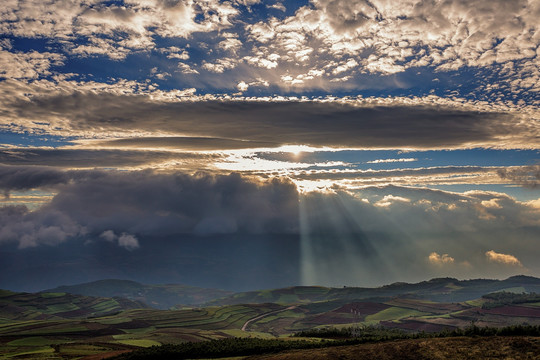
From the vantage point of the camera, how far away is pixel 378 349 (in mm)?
71438

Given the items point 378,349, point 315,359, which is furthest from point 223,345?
point 378,349

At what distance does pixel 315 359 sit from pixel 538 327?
4224 centimetres

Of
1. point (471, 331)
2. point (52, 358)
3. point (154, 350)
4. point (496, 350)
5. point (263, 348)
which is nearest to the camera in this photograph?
point (496, 350)

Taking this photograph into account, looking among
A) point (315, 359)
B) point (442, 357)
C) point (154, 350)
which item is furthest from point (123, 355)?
point (442, 357)

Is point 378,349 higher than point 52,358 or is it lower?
higher

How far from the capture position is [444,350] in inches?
2509

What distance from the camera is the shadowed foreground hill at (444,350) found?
5972 centimetres

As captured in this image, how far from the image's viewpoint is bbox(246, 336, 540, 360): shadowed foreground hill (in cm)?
5972

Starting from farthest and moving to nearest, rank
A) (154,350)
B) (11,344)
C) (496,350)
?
(11,344) → (154,350) → (496,350)

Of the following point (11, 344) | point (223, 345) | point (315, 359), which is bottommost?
point (11, 344)

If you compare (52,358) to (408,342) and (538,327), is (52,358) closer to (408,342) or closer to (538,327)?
(408,342)

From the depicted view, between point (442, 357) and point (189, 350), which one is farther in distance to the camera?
point (189, 350)

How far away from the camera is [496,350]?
60.9 m

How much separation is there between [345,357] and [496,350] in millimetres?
24564
